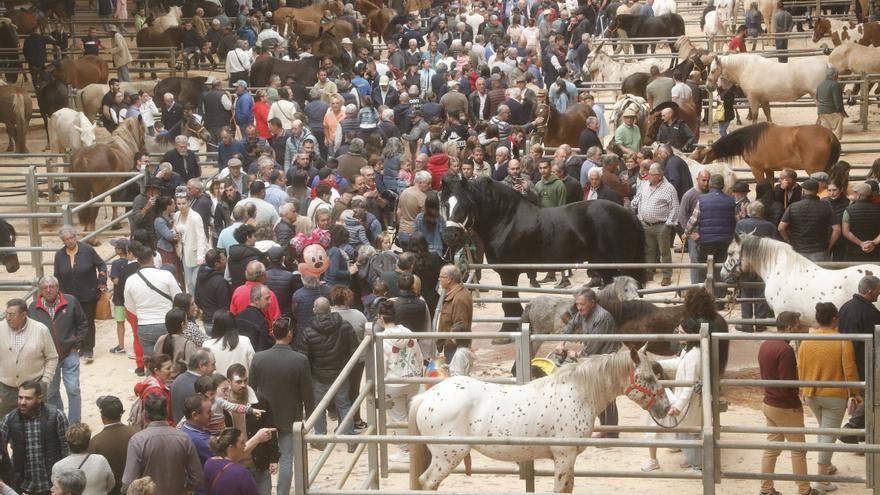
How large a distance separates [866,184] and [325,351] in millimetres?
5987

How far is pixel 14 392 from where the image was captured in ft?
37.8

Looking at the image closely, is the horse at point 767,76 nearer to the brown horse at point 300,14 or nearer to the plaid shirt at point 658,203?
the plaid shirt at point 658,203

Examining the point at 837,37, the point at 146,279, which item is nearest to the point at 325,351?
the point at 146,279

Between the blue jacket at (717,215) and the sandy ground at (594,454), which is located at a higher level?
the blue jacket at (717,215)

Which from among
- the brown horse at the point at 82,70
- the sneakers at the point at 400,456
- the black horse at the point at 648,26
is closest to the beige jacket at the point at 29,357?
the sneakers at the point at 400,456

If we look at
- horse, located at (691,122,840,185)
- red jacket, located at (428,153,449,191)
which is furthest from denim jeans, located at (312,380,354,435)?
horse, located at (691,122,840,185)

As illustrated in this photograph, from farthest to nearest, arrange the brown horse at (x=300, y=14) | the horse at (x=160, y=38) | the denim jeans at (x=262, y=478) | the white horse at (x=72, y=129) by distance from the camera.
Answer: the brown horse at (x=300, y=14) → the horse at (x=160, y=38) → the white horse at (x=72, y=129) → the denim jeans at (x=262, y=478)

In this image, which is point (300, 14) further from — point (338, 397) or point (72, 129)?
point (338, 397)

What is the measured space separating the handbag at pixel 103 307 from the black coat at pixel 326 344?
12.1 ft

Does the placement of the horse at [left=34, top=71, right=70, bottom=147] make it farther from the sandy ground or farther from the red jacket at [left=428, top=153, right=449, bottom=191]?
the sandy ground

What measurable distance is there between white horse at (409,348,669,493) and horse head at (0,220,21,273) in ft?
25.5

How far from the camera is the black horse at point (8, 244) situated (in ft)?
50.2

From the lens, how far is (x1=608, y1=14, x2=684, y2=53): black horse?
30188 millimetres

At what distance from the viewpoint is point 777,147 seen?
1791 cm
